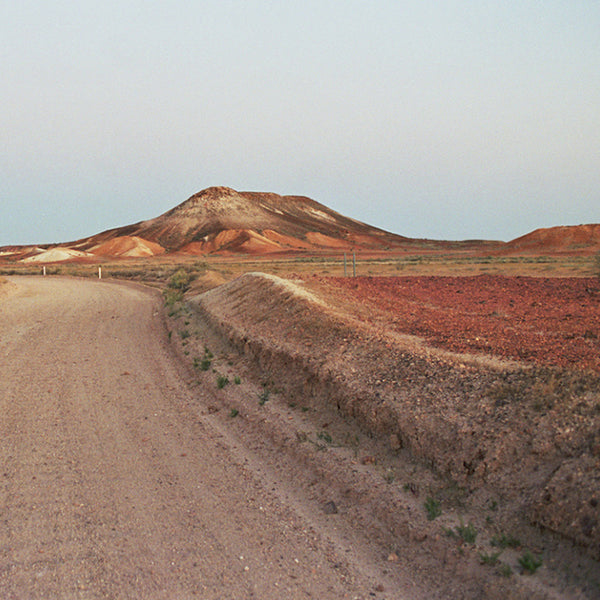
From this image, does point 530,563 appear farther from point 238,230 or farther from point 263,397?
point 238,230

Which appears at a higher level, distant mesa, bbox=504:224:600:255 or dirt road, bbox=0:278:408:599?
distant mesa, bbox=504:224:600:255

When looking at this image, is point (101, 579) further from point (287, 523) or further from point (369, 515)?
point (369, 515)

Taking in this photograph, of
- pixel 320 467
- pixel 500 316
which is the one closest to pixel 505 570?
pixel 320 467

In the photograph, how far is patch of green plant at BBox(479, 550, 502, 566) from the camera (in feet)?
16.7

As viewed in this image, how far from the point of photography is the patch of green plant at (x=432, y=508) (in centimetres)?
595

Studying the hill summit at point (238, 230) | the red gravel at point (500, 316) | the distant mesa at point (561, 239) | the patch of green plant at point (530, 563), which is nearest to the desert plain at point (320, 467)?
the patch of green plant at point (530, 563)

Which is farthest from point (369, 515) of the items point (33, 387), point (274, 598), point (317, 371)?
point (33, 387)

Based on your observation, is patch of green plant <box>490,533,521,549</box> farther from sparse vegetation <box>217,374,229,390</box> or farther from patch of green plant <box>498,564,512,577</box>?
sparse vegetation <box>217,374,229,390</box>

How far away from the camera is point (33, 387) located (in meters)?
12.0

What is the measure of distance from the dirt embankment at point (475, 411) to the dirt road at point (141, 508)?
1.59 metres

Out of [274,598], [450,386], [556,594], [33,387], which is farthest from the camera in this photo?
[33,387]

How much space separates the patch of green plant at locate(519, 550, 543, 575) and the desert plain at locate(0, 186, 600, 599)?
1 cm

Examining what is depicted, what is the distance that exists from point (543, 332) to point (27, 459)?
33.8ft

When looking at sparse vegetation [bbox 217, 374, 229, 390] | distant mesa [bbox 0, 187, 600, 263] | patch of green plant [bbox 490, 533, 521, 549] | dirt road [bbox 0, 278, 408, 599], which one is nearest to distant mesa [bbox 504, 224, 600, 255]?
distant mesa [bbox 0, 187, 600, 263]
